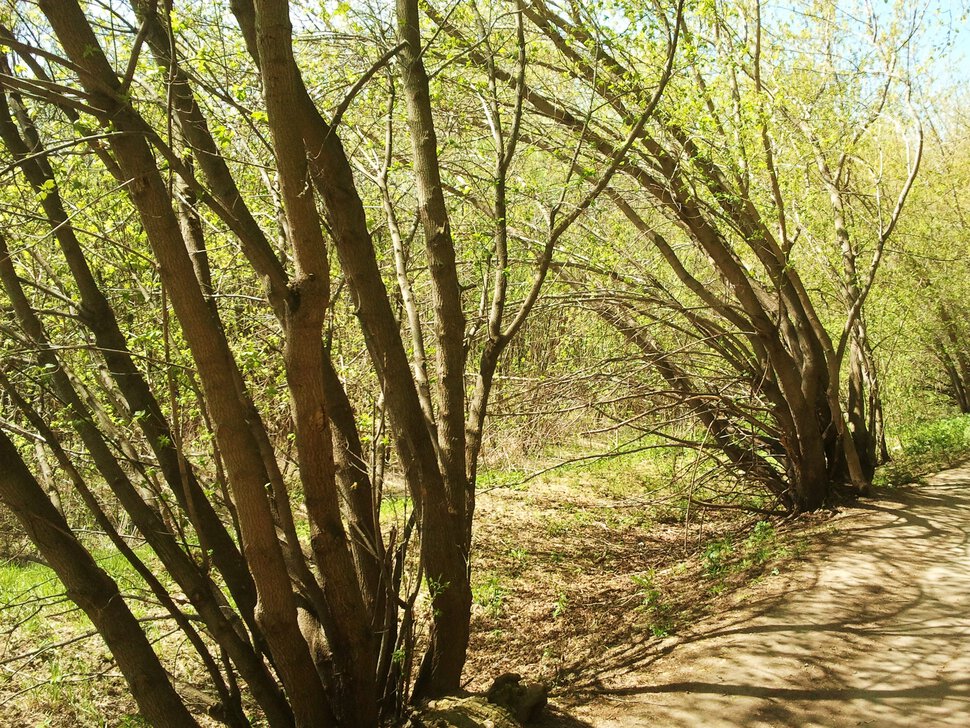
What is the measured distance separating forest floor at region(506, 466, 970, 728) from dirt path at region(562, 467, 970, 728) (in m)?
0.01

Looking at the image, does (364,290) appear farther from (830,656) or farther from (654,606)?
(654,606)

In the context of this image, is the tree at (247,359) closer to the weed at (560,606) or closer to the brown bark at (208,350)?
the brown bark at (208,350)

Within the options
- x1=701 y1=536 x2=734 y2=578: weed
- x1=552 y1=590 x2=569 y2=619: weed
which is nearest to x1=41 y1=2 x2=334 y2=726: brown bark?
x1=552 y1=590 x2=569 y2=619: weed

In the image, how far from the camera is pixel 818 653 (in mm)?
5500

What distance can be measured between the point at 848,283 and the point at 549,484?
480 cm

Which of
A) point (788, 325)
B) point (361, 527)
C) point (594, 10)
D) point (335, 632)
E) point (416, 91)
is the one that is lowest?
point (335, 632)

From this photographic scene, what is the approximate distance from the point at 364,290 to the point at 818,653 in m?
3.78

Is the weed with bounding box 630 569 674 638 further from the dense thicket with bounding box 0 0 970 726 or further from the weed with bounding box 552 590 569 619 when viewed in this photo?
the dense thicket with bounding box 0 0 970 726

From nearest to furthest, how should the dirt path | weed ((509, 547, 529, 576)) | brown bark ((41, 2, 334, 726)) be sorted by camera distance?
brown bark ((41, 2, 334, 726)) < the dirt path < weed ((509, 547, 529, 576))

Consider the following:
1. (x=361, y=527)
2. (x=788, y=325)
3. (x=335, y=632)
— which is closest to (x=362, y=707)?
(x=335, y=632)

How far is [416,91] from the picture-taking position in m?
5.33

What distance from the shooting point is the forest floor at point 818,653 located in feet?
15.8

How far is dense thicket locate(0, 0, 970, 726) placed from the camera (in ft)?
13.3

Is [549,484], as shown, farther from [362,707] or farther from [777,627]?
[362,707]
